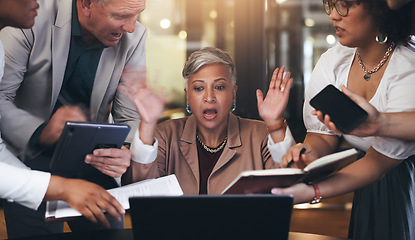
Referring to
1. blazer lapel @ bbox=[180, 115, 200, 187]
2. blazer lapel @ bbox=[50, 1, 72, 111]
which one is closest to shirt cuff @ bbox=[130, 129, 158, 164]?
blazer lapel @ bbox=[180, 115, 200, 187]

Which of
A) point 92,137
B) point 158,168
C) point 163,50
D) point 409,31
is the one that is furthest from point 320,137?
point 163,50

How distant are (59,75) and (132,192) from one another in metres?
0.65

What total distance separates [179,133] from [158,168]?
20 cm

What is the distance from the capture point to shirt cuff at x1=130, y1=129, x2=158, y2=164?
1925 millimetres

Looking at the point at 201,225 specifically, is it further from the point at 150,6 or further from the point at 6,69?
the point at 150,6

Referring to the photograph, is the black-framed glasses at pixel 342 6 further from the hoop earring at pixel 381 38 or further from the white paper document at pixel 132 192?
the white paper document at pixel 132 192

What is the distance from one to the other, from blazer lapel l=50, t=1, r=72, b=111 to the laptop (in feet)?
3.57

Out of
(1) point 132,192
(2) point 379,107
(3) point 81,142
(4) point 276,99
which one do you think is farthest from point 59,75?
(2) point 379,107

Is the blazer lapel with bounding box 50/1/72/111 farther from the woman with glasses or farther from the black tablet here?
the woman with glasses

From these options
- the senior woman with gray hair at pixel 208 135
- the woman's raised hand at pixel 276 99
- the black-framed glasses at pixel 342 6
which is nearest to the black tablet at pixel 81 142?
the senior woman with gray hair at pixel 208 135

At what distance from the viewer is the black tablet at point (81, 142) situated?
1.67 m

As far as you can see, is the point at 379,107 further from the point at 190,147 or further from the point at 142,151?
the point at 142,151

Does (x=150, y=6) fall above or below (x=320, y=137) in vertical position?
above

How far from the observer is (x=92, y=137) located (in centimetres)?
173
